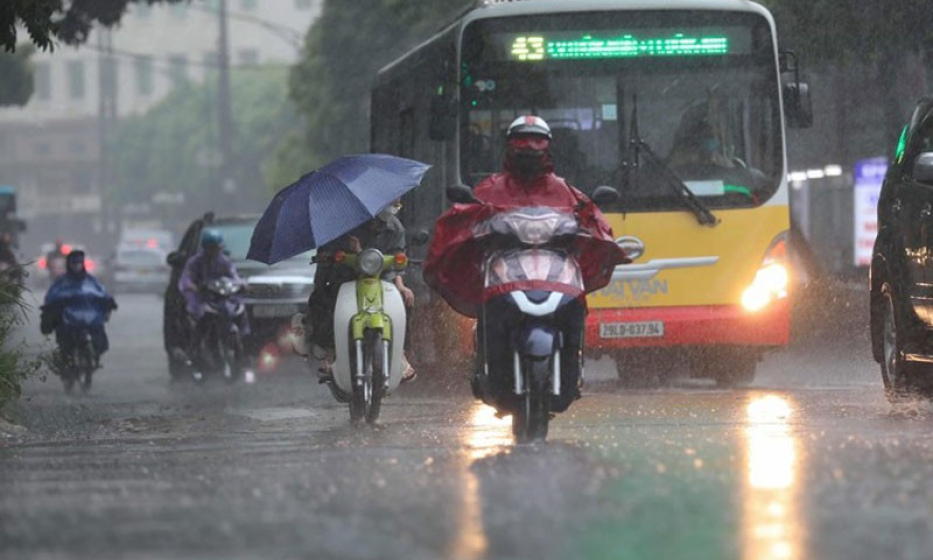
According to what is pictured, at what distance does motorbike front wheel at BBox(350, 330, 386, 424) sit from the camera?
1420 centimetres

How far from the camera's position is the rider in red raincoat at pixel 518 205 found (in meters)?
11.7

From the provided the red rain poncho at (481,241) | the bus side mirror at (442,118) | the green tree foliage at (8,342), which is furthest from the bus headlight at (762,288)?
the red rain poncho at (481,241)

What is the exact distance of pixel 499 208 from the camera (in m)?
11.5

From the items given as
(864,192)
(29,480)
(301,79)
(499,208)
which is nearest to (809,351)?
(864,192)

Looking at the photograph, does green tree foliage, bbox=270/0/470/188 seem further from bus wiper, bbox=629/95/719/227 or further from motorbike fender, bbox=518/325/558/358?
motorbike fender, bbox=518/325/558/358

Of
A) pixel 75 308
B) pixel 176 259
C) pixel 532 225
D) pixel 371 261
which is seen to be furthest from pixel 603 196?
pixel 176 259

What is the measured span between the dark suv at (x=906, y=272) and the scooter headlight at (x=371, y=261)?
3.19 m

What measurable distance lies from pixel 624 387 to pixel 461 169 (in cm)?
277

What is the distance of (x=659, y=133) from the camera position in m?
17.6

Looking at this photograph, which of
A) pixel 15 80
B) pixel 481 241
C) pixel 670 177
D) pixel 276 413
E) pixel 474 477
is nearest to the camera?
pixel 474 477

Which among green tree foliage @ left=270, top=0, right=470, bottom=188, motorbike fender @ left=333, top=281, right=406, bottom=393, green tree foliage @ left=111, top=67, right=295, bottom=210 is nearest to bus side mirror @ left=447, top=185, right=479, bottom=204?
motorbike fender @ left=333, top=281, right=406, bottom=393

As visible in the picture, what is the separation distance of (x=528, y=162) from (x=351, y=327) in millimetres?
2862

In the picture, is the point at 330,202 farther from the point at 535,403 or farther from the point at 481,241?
the point at 535,403

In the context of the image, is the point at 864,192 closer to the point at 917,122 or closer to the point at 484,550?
the point at 917,122
